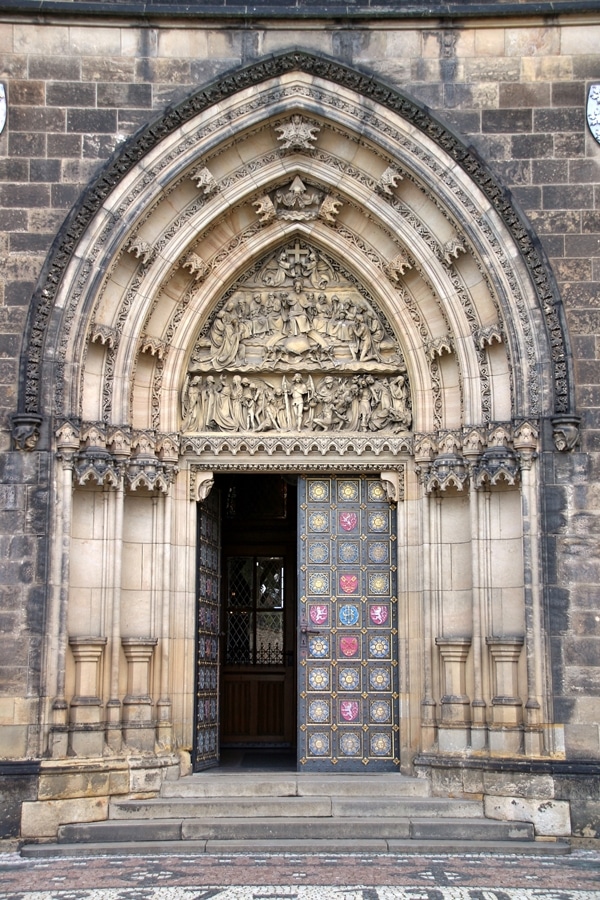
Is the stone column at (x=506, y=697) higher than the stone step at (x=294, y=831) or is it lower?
higher

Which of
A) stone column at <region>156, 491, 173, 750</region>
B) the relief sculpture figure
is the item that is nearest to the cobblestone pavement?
stone column at <region>156, 491, 173, 750</region>

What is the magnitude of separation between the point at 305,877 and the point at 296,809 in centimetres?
171

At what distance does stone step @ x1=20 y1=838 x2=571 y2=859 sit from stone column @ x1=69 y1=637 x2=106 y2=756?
985 millimetres

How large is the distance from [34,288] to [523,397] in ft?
16.5

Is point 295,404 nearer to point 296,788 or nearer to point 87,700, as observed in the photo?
point 87,700

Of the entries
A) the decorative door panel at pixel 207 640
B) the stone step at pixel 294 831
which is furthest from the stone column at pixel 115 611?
the decorative door panel at pixel 207 640

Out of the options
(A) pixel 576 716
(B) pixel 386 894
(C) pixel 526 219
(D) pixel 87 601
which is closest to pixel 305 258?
(C) pixel 526 219

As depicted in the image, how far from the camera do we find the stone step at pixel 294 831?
10820mm

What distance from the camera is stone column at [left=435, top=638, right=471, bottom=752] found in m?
11.7

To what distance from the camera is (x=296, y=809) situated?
11281 millimetres

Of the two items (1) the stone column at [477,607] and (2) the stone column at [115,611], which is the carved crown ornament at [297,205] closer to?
(1) the stone column at [477,607]

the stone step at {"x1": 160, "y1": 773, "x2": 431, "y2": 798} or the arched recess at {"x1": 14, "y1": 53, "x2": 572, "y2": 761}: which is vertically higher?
the arched recess at {"x1": 14, "y1": 53, "x2": 572, "y2": 761}

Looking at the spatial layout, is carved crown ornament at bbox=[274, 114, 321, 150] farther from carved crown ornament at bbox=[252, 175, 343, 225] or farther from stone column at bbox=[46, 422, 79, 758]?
stone column at bbox=[46, 422, 79, 758]

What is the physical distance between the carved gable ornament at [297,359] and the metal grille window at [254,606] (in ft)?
13.0
